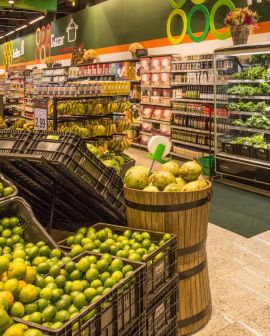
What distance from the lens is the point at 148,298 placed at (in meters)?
2.12

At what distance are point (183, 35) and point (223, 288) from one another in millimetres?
7963

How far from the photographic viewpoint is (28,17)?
74.5 ft

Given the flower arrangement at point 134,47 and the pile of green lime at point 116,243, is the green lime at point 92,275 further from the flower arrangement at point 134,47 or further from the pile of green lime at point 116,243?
the flower arrangement at point 134,47

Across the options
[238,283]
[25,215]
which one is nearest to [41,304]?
[25,215]

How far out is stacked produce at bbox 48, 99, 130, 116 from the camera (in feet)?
21.4

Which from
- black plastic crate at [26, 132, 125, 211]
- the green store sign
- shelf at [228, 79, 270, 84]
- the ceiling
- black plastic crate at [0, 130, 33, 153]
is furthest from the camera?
the ceiling

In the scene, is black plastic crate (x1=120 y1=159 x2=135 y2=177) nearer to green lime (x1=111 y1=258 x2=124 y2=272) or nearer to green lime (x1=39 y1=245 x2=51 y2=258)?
green lime (x1=39 y1=245 x2=51 y2=258)

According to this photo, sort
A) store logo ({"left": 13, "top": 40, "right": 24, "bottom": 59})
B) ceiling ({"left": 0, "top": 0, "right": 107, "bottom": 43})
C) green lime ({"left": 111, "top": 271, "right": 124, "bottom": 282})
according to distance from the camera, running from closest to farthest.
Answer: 1. green lime ({"left": 111, "top": 271, "right": 124, "bottom": 282})
2. ceiling ({"left": 0, "top": 0, "right": 107, "bottom": 43})
3. store logo ({"left": 13, "top": 40, "right": 24, "bottom": 59})

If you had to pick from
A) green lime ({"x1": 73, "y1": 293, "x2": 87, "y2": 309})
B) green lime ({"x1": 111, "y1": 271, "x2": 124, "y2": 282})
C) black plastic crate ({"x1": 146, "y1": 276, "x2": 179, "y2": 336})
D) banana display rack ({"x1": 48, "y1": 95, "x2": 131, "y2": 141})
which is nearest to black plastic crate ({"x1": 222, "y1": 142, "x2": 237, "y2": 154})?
banana display rack ({"x1": 48, "y1": 95, "x2": 131, "y2": 141})

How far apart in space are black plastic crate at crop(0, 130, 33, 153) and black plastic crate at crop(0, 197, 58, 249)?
0.37 m

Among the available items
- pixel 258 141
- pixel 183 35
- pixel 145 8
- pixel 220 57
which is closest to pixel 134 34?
pixel 145 8

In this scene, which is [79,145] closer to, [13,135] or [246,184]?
[13,135]

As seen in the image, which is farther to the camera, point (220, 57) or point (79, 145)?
point (220, 57)

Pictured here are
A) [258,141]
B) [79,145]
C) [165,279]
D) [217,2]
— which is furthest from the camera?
[217,2]
